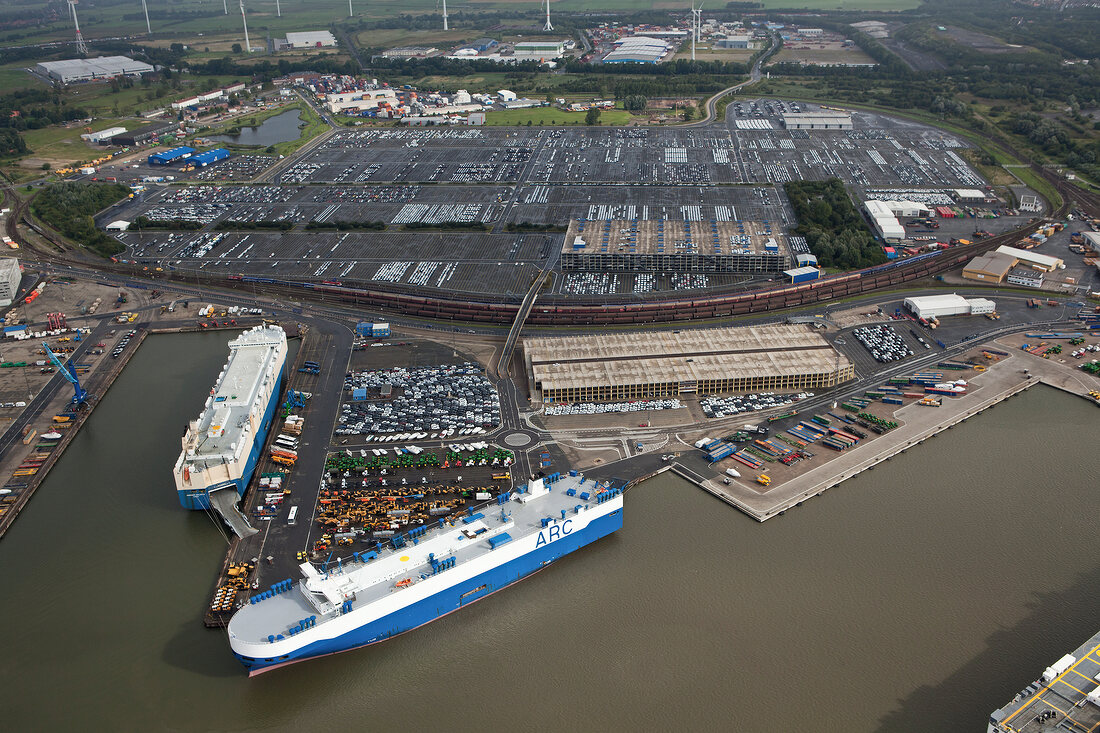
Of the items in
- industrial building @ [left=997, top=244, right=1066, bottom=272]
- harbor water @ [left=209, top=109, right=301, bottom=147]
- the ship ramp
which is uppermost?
industrial building @ [left=997, top=244, right=1066, bottom=272]

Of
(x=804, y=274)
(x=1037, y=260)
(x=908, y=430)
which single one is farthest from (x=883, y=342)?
(x=1037, y=260)

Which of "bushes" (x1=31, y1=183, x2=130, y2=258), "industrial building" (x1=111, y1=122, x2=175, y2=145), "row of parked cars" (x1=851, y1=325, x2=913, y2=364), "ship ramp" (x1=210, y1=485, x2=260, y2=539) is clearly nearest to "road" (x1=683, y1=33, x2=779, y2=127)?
"row of parked cars" (x1=851, y1=325, x2=913, y2=364)

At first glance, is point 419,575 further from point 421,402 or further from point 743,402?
point 743,402

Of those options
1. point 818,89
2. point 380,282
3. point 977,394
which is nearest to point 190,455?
point 380,282

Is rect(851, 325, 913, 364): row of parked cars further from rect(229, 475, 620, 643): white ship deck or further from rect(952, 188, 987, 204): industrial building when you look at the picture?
rect(952, 188, 987, 204): industrial building

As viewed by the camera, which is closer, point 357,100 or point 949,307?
point 949,307

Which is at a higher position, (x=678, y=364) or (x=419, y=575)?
(x=678, y=364)

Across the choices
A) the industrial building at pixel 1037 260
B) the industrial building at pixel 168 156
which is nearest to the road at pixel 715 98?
the industrial building at pixel 1037 260
